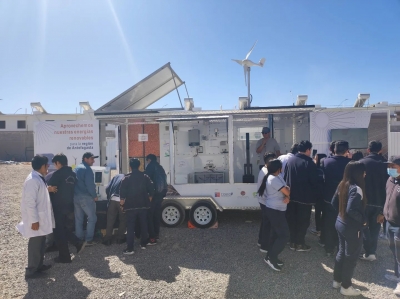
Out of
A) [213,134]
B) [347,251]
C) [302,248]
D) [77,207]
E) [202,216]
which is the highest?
[213,134]

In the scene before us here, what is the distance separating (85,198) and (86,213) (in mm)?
282

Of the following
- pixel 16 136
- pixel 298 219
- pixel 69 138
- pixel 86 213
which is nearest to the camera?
pixel 298 219

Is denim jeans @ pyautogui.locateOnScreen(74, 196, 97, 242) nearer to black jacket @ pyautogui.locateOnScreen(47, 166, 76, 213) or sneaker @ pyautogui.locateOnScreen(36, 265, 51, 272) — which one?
black jacket @ pyautogui.locateOnScreen(47, 166, 76, 213)

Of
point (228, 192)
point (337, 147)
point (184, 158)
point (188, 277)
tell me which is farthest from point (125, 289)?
point (184, 158)

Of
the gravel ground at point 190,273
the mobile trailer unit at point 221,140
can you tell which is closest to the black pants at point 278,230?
the gravel ground at point 190,273

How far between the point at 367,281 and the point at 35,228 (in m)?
4.36

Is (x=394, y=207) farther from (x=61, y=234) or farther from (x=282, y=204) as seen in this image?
(x=61, y=234)

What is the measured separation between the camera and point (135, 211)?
15.5 ft

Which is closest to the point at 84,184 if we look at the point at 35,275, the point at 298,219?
the point at 35,275

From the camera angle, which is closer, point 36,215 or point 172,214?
point 36,215

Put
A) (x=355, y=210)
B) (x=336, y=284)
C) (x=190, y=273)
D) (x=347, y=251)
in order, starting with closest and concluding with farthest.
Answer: (x=355, y=210) → (x=347, y=251) → (x=336, y=284) → (x=190, y=273)

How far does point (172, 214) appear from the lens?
6043 mm

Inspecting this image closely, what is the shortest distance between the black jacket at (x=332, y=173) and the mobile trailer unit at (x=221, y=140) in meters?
1.34

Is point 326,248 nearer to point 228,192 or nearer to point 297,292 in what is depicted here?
point 297,292
